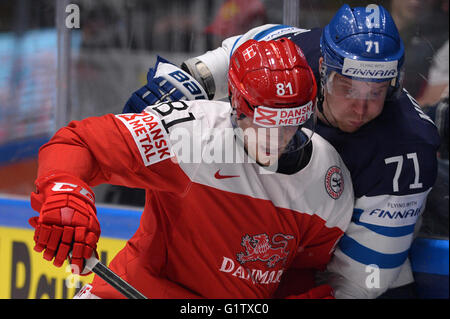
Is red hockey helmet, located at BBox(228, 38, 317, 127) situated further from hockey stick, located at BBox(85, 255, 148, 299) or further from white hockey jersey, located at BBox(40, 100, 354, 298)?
hockey stick, located at BBox(85, 255, 148, 299)

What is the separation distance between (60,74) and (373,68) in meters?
0.98

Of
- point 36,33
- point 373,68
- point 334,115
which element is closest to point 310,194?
point 334,115

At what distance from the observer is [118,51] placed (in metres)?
2.59

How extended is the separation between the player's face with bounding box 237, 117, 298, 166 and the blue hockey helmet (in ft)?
0.58

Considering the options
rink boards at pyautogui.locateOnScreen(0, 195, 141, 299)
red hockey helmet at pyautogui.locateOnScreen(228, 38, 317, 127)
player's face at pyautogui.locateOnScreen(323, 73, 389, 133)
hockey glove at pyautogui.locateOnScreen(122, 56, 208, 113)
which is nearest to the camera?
red hockey helmet at pyautogui.locateOnScreen(228, 38, 317, 127)

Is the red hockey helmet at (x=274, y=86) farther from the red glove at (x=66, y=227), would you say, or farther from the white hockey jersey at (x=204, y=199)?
the red glove at (x=66, y=227)

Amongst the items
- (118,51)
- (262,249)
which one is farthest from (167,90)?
(118,51)

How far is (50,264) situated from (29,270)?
0.09 meters

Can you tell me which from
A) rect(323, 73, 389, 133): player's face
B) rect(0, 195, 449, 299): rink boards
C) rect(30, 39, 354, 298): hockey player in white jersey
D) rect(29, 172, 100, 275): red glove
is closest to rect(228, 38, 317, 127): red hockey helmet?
rect(30, 39, 354, 298): hockey player in white jersey

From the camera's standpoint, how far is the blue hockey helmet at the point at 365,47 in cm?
143

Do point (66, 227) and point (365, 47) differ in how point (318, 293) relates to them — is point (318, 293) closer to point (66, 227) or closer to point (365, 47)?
point (365, 47)

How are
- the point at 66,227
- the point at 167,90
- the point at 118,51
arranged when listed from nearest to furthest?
the point at 66,227, the point at 167,90, the point at 118,51

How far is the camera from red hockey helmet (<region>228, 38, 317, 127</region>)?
4.46 feet

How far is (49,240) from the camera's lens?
3.96 ft
